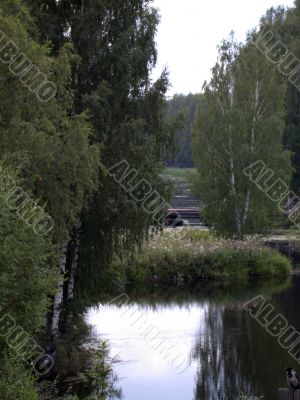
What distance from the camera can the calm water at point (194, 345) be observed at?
582 inches

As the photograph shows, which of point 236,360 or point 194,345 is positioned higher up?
point 194,345

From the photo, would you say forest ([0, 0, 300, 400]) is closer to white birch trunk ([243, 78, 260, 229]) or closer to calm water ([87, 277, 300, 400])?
calm water ([87, 277, 300, 400])

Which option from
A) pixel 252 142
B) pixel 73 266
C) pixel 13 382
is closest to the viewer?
pixel 13 382

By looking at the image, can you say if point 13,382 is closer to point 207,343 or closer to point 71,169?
point 71,169

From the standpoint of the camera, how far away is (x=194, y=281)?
28547 millimetres

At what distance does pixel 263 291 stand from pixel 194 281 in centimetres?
347

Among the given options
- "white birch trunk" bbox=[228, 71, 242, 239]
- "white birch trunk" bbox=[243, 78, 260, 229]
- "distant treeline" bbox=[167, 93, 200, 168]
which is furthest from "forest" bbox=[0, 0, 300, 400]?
"distant treeline" bbox=[167, 93, 200, 168]

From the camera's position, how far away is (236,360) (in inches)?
653

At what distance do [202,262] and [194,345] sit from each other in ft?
36.1

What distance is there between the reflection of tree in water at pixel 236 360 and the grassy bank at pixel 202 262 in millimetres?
6786

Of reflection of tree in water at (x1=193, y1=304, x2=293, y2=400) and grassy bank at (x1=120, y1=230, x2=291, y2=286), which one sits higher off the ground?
grassy bank at (x1=120, y1=230, x2=291, y2=286)

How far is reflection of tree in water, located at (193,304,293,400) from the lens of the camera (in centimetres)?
1460

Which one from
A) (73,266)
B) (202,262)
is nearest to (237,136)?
(202,262)

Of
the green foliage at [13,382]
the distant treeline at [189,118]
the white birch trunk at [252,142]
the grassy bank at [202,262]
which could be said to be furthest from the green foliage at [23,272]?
the distant treeline at [189,118]
